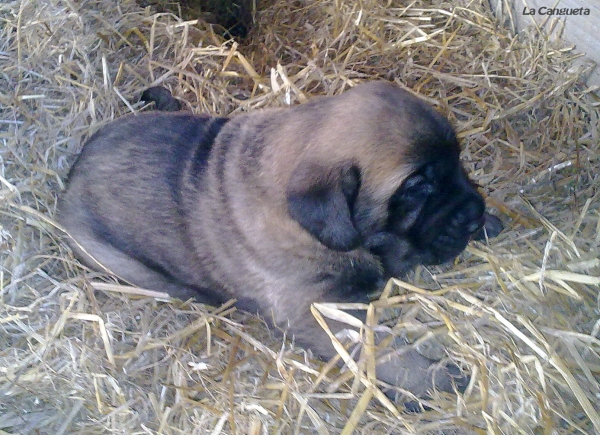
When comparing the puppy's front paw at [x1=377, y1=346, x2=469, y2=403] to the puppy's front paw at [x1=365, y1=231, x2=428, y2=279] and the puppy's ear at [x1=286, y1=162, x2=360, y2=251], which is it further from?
the puppy's ear at [x1=286, y1=162, x2=360, y2=251]

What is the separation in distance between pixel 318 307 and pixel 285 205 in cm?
57

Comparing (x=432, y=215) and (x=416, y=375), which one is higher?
(x=432, y=215)

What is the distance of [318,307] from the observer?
245 cm

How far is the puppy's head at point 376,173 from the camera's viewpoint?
80.9 inches

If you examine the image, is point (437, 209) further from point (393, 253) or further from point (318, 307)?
point (318, 307)

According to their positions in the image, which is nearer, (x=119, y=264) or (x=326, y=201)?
(x=326, y=201)

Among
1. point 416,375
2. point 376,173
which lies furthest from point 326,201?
point 416,375

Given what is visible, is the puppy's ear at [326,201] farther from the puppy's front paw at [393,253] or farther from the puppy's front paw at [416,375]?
the puppy's front paw at [416,375]

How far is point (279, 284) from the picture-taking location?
8.41 ft

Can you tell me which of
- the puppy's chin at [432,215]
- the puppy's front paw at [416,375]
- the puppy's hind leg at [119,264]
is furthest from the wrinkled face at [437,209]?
the puppy's hind leg at [119,264]

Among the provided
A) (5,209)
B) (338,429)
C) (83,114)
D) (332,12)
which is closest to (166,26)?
(83,114)

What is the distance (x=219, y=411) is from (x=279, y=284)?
2.26 feet

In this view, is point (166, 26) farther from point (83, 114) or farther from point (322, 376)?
point (322, 376)

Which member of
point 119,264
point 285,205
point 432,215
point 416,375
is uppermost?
point 285,205
